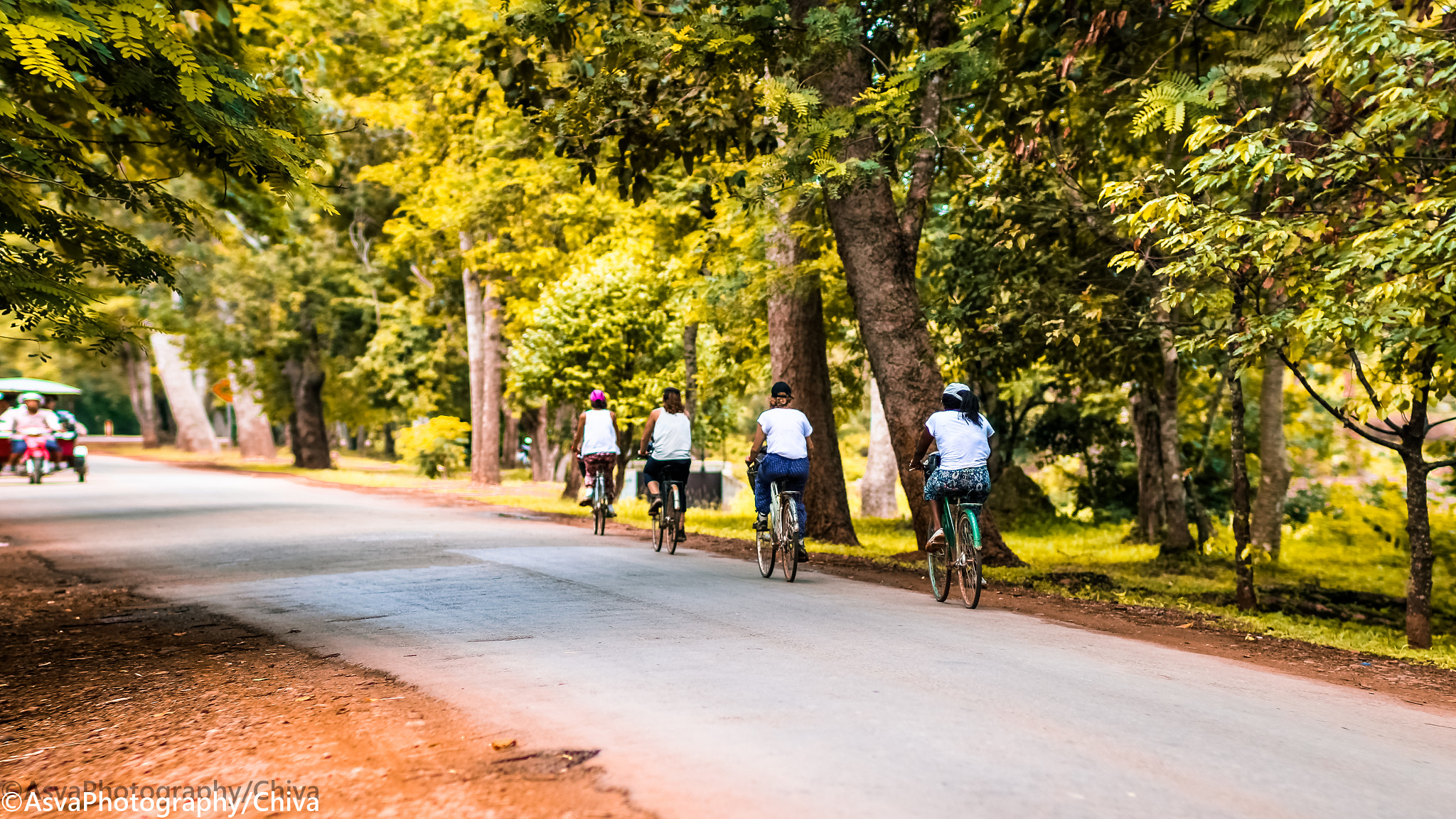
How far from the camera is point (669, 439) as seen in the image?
14797 mm

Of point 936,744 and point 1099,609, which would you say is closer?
point 936,744

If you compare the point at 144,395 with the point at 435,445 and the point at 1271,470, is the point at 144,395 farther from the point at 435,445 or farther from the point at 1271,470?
the point at 1271,470

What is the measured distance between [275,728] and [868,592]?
6489 mm

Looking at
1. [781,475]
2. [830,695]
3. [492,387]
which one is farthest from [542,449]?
[830,695]

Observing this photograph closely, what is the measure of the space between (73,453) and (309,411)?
10967 mm

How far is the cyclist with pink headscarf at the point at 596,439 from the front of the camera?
54.4ft

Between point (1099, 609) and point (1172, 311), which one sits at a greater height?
point (1172, 311)

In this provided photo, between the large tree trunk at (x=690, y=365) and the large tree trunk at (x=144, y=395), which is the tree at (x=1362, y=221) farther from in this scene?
the large tree trunk at (x=144, y=395)

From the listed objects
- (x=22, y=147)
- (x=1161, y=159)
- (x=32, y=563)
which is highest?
(x=1161, y=159)

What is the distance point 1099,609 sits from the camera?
11.1 metres

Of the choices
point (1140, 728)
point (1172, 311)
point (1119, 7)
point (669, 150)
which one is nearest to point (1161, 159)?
point (1172, 311)

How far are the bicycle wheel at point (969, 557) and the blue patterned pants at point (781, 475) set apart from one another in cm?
201

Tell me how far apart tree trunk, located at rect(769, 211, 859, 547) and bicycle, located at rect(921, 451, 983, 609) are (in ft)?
23.0

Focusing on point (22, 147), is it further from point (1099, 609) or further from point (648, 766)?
point (1099, 609)
